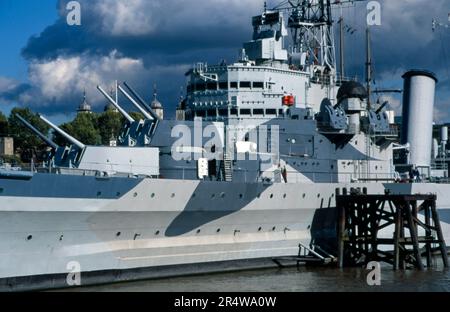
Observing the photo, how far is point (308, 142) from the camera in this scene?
30.2m

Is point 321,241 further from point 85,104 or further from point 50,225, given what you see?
point 85,104

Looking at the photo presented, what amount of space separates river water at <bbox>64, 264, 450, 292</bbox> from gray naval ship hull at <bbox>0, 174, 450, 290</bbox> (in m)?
0.58

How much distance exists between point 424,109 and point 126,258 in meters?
18.9

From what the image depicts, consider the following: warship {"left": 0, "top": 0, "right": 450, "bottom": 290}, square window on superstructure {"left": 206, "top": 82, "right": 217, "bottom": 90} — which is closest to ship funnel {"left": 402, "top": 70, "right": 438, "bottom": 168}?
warship {"left": 0, "top": 0, "right": 450, "bottom": 290}

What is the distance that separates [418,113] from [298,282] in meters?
15.5

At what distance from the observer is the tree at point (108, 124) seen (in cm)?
7081

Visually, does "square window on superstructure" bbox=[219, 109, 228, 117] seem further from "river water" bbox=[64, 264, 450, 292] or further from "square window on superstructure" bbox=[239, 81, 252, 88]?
"river water" bbox=[64, 264, 450, 292]

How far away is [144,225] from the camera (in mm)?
24422

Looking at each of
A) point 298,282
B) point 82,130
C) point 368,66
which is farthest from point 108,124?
point 298,282

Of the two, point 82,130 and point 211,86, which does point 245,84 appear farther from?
point 82,130

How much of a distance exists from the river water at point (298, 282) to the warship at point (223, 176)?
0.62 metres

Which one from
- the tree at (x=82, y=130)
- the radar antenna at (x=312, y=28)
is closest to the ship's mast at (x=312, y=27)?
the radar antenna at (x=312, y=28)

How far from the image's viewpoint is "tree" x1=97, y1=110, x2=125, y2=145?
70812 millimetres

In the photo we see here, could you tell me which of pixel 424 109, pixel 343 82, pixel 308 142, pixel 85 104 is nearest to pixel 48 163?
pixel 308 142
